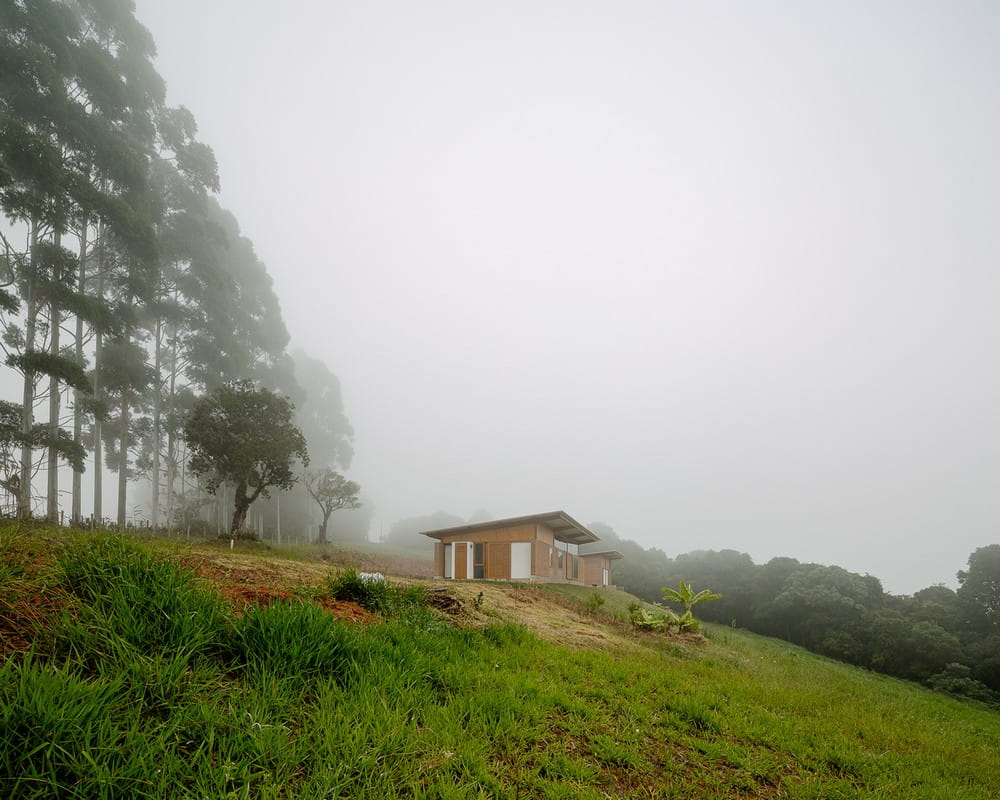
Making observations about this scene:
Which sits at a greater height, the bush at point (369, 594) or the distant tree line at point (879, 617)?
the bush at point (369, 594)

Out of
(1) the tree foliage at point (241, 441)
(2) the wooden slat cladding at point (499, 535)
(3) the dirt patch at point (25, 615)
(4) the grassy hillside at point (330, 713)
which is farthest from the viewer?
(2) the wooden slat cladding at point (499, 535)

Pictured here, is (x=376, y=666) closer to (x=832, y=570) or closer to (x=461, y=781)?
(x=461, y=781)

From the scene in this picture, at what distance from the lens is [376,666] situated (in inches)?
158

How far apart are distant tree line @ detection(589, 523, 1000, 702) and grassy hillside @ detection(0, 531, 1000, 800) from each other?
2333cm

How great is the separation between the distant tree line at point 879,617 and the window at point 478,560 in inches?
586

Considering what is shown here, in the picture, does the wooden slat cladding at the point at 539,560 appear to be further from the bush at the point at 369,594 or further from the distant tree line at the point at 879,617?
the bush at the point at 369,594

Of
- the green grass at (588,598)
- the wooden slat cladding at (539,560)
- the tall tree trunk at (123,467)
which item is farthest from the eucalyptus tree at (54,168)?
the wooden slat cladding at (539,560)

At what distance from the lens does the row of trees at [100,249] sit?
15.0 m

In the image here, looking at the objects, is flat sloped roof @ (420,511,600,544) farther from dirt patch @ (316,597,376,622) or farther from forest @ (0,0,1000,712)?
dirt patch @ (316,597,376,622)

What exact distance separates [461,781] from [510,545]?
24893mm

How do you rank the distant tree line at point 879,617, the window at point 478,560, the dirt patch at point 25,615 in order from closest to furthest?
the dirt patch at point 25,615 < the distant tree line at point 879,617 < the window at point 478,560

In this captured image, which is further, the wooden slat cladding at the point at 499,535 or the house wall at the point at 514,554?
the wooden slat cladding at the point at 499,535

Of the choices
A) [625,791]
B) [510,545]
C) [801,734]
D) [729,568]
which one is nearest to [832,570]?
[729,568]

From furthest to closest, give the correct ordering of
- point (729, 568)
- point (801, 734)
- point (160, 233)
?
point (729, 568) < point (160, 233) < point (801, 734)
